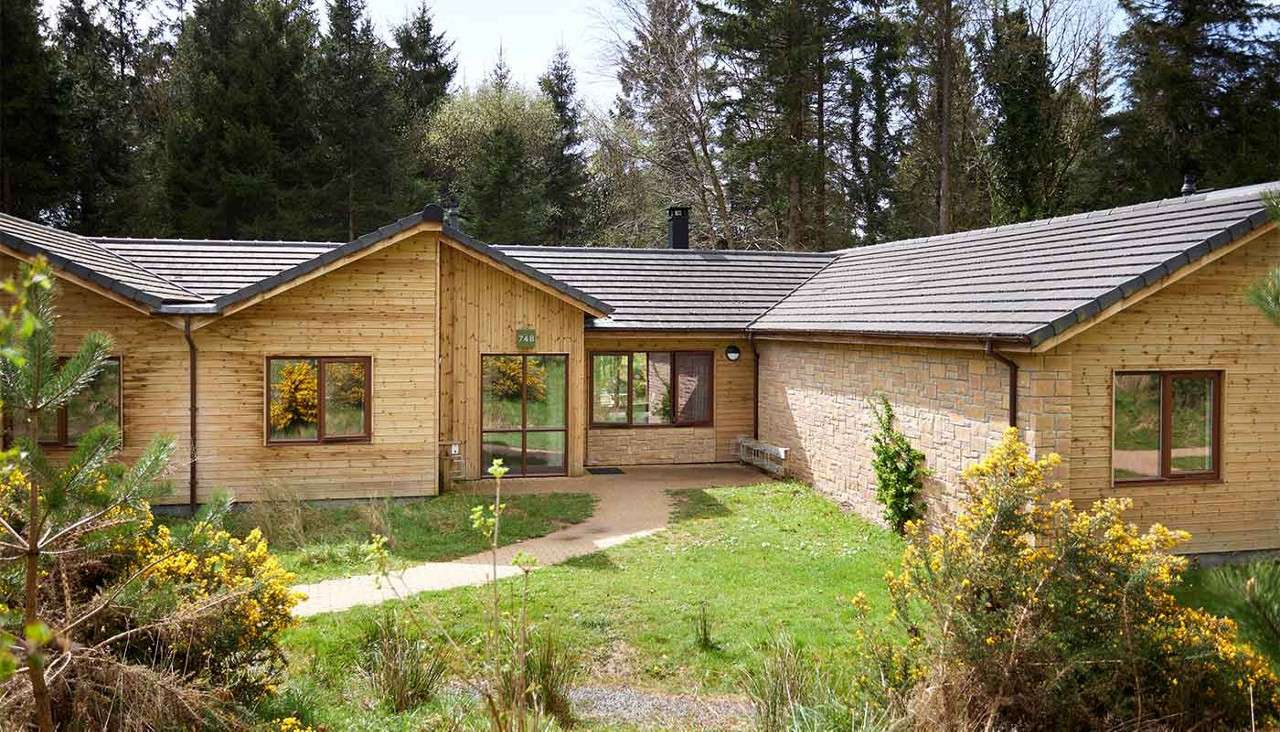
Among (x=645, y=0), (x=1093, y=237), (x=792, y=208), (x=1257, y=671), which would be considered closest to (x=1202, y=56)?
(x=792, y=208)

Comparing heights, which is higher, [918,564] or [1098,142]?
[1098,142]

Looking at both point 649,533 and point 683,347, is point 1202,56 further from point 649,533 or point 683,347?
point 649,533

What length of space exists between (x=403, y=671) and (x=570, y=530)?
596 cm

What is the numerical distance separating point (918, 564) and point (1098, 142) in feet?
92.6

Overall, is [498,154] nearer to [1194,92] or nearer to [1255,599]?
[1194,92]

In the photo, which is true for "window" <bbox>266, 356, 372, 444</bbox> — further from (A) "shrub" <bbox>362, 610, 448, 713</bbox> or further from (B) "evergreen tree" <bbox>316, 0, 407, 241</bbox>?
(B) "evergreen tree" <bbox>316, 0, 407, 241</bbox>

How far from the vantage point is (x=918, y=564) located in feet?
21.9

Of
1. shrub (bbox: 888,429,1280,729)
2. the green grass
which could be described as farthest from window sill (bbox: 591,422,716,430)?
shrub (bbox: 888,429,1280,729)

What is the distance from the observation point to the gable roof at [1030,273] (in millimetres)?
10594

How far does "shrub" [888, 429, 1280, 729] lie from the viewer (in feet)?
19.6

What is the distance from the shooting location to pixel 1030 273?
12.7 m

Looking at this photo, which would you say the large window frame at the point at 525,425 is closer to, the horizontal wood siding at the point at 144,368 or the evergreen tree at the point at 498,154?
the horizontal wood siding at the point at 144,368

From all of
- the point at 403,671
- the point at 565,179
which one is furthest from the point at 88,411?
the point at 565,179

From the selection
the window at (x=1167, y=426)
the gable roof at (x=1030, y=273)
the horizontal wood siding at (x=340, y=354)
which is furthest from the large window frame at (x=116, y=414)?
the window at (x=1167, y=426)
